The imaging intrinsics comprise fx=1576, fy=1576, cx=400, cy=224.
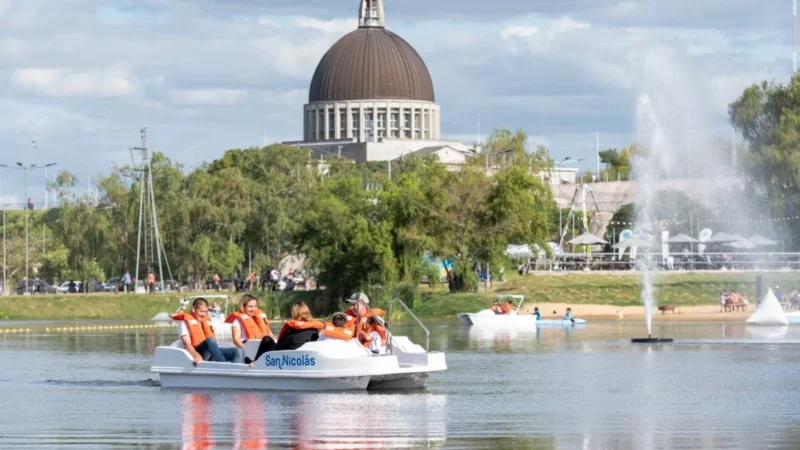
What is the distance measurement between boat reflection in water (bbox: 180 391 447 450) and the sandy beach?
47.5m

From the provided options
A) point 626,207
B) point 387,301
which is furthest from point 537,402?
point 626,207

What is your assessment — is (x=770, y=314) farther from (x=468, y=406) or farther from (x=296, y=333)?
(x=468, y=406)

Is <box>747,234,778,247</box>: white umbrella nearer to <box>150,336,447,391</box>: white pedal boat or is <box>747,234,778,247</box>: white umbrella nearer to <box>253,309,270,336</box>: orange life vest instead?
<box>150,336,447,391</box>: white pedal boat

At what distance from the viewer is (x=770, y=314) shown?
228ft

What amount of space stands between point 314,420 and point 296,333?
5.95 meters

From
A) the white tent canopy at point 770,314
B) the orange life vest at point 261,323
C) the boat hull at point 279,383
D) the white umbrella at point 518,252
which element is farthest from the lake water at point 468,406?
the white umbrella at point 518,252

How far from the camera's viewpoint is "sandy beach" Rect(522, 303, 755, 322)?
7931 centimetres

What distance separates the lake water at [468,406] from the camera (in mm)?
25172

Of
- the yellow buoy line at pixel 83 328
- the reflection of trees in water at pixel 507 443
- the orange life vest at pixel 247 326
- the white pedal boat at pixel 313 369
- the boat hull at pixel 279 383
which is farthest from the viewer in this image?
the yellow buoy line at pixel 83 328

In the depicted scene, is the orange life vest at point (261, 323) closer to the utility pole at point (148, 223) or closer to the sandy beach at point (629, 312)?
the sandy beach at point (629, 312)

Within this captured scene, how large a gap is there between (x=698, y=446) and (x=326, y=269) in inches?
2751

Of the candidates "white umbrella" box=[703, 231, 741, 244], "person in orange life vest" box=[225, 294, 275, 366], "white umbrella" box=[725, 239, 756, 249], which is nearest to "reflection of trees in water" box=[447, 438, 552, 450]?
"person in orange life vest" box=[225, 294, 275, 366]

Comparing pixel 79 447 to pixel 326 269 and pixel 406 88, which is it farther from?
pixel 406 88

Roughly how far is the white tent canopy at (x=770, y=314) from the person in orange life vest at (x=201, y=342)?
39.0 meters
